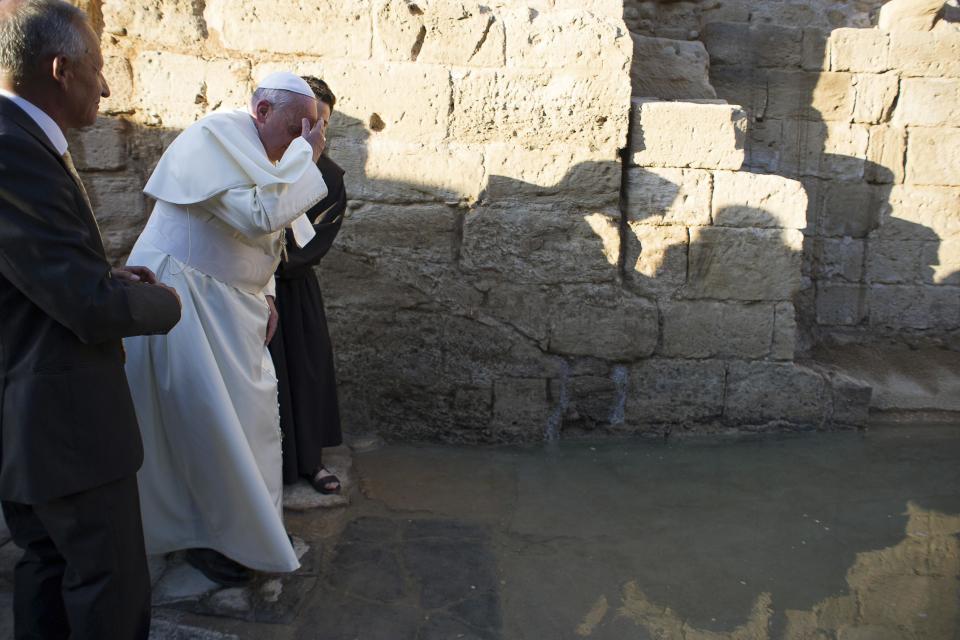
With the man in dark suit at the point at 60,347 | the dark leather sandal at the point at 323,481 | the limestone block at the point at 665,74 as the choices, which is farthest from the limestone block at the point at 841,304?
the man in dark suit at the point at 60,347

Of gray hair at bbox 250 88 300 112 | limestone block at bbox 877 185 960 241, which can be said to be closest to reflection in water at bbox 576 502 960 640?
gray hair at bbox 250 88 300 112

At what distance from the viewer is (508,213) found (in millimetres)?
4016

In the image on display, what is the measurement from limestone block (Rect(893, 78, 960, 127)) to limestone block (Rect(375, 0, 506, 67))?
3.10 meters

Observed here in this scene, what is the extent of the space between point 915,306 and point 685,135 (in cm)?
257

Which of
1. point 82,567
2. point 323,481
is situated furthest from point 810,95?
point 82,567

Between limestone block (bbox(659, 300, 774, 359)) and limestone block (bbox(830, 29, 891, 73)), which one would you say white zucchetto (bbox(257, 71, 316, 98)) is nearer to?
limestone block (bbox(659, 300, 774, 359))

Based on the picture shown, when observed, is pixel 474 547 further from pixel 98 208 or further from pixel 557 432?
pixel 98 208

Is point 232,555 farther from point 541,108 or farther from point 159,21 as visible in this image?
point 159,21

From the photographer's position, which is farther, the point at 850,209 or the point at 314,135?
the point at 850,209

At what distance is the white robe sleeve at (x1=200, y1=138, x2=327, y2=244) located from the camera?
2295 mm

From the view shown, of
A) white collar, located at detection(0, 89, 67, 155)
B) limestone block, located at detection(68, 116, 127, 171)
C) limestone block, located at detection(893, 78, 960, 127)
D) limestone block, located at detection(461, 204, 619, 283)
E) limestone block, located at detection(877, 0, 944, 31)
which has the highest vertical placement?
limestone block, located at detection(877, 0, 944, 31)

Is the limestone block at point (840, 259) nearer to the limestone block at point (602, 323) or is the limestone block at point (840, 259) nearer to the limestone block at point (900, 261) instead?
the limestone block at point (900, 261)

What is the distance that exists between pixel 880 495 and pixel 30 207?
365cm

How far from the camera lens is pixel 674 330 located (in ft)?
13.8
